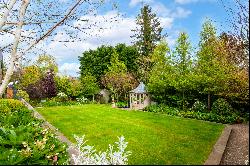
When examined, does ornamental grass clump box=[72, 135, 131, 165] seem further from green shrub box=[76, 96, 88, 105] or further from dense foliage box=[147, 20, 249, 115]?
green shrub box=[76, 96, 88, 105]

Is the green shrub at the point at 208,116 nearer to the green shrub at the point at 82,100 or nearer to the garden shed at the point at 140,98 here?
the garden shed at the point at 140,98

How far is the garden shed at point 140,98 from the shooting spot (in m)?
31.1

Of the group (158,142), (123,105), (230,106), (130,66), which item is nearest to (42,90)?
(123,105)

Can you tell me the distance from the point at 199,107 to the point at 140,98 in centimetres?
755

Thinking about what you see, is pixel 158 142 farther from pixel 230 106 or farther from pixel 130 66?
pixel 130 66

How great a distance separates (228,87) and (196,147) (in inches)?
413

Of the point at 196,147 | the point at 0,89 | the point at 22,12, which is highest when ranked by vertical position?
the point at 22,12

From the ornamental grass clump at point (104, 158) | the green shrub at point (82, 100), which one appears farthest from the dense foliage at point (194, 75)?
the ornamental grass clump at point (104, 158)

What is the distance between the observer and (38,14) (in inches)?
269

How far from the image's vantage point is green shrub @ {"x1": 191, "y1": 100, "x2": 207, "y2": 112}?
25.5 meters

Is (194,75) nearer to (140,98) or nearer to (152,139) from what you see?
(140,98)

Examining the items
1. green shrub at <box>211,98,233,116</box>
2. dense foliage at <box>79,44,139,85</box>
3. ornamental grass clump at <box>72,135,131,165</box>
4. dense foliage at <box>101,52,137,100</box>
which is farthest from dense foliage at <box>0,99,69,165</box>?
dense foliage at <box>79,44,139,85</box>

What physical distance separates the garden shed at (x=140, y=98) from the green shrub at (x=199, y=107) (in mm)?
5635

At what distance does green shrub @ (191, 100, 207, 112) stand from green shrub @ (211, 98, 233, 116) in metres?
1.61
